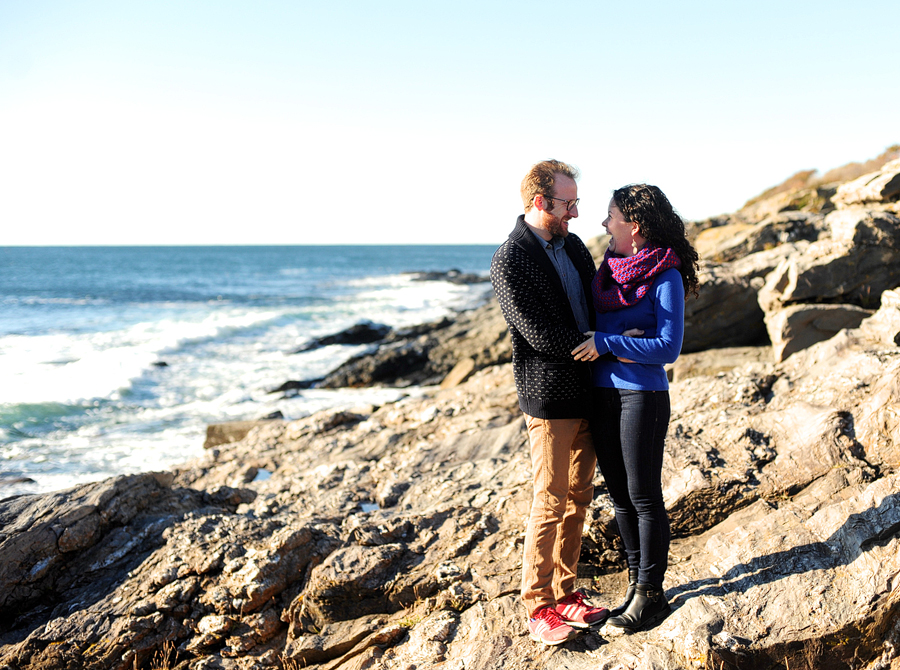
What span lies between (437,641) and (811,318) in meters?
5.99

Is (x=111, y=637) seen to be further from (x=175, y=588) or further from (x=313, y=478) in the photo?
(x=313, y=478)

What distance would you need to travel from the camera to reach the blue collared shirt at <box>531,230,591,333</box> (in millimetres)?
3575

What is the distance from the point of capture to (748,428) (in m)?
4.84

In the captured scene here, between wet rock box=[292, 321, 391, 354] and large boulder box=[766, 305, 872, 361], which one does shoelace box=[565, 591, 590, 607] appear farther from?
wet rock box=[292, 321, 391, 354]

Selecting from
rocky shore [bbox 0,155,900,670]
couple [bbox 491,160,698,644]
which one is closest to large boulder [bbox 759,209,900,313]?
rocky shore [bbox 0,155,900,670]

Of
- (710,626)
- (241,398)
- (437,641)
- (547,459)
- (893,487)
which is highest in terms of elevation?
(547,459)

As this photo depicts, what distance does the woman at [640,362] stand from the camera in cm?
328

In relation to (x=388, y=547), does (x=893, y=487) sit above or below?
above

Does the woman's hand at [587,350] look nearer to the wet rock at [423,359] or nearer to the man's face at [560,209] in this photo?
the man's face at [560,209]

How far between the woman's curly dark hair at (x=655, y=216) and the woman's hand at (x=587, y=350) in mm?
684

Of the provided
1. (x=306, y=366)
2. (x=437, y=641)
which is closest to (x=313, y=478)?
(x=437, y=641)

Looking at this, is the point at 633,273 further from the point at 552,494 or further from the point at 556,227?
the point at 552,494

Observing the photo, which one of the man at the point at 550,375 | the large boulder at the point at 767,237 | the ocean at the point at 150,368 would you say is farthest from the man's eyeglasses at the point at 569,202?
the large boulder at the point at 767,237

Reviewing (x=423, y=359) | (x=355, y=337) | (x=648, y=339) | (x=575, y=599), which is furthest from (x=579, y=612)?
(x=355, y=337)
